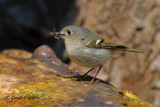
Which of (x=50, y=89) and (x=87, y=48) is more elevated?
(x=87, y=48)

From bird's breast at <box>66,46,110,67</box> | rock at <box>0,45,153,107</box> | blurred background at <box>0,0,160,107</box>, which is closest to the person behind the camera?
rock at <box>0,45,153,107</box>

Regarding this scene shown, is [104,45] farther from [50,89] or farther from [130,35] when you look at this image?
[130,35]

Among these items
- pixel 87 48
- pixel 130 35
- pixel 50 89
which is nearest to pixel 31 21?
pixel 130 35

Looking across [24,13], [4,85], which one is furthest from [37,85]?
[24,13]

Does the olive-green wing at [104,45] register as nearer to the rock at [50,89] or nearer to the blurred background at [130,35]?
the rock at [50,89]

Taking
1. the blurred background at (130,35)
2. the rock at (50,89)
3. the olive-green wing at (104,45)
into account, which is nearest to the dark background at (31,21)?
the blurred background at (130,35)

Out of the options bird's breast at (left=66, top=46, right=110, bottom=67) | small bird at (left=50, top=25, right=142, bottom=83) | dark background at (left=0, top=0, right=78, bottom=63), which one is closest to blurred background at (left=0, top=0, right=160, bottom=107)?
dark background at (left=0, top=0, right=78, bottom=63)

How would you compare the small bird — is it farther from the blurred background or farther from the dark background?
the dark background
